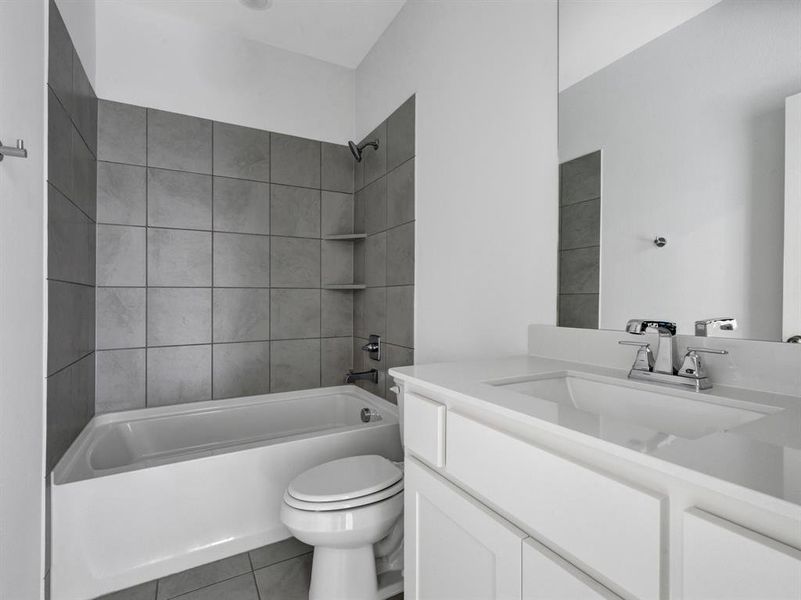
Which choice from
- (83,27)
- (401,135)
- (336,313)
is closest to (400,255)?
(401,135)

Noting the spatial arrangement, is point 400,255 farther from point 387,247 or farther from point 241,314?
point 241,314

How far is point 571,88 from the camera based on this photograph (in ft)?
4.48

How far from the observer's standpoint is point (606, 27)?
124 cm

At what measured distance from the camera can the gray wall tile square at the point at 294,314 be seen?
2.43m

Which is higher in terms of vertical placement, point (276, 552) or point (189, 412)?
point (189, 412)

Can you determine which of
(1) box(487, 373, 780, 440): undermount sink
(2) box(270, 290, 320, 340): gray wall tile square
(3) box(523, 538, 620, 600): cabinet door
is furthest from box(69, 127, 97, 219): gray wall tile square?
(3) box(523, 538, 620, 600): cabinet door

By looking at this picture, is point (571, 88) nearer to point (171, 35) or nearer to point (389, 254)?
point (389, 254)

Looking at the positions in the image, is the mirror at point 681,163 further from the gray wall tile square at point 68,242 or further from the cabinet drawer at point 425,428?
the gray wall tile square at point 68,242

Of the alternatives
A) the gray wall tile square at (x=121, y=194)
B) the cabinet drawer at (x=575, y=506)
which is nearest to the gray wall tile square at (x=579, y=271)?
the cabinet drawer at (x=575, y=506)

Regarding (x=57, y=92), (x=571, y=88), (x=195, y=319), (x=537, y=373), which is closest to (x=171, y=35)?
(x=57, y=92)

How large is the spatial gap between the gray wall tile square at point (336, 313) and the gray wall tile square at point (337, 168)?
694 mm

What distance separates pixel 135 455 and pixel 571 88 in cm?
245

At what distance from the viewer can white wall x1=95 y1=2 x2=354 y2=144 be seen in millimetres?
2059

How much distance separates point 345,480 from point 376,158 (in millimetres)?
1776
